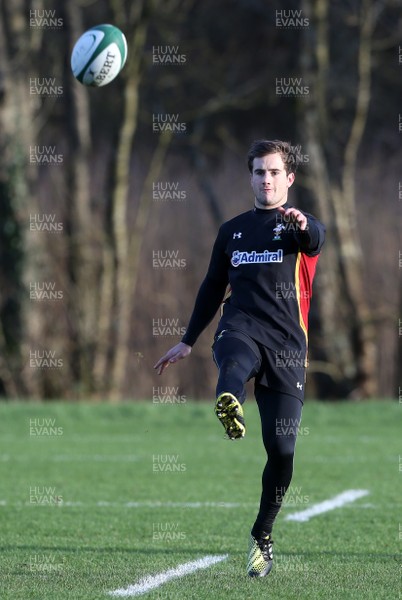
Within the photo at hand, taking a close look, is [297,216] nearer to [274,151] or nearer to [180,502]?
[274,151]

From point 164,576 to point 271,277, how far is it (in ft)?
5.36

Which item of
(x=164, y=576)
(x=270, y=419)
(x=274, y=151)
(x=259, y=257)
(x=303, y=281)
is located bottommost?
(x=164, y=576)

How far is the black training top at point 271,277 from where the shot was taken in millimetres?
6062

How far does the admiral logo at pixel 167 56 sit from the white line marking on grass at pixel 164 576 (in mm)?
17643

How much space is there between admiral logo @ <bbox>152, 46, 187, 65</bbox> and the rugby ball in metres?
14.2

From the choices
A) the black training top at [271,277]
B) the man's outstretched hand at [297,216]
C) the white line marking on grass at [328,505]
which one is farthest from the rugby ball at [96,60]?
the white line marking on grass at [328,505]

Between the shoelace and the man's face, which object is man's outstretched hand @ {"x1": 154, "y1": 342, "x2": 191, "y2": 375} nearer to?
the man's face

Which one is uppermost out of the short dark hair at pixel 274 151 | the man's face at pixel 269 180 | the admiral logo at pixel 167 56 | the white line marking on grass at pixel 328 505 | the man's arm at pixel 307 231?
the admiral logo at pixel 167 56

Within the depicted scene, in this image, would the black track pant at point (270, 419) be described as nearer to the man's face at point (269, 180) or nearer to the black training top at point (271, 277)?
the black training top at point (271, 277)

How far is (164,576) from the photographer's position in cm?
596

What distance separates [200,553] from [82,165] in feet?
50.5

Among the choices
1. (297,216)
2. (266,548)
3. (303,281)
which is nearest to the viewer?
(297,216)

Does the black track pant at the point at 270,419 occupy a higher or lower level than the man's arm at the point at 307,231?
lower

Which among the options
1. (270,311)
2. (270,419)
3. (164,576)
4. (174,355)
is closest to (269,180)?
(270,311)
